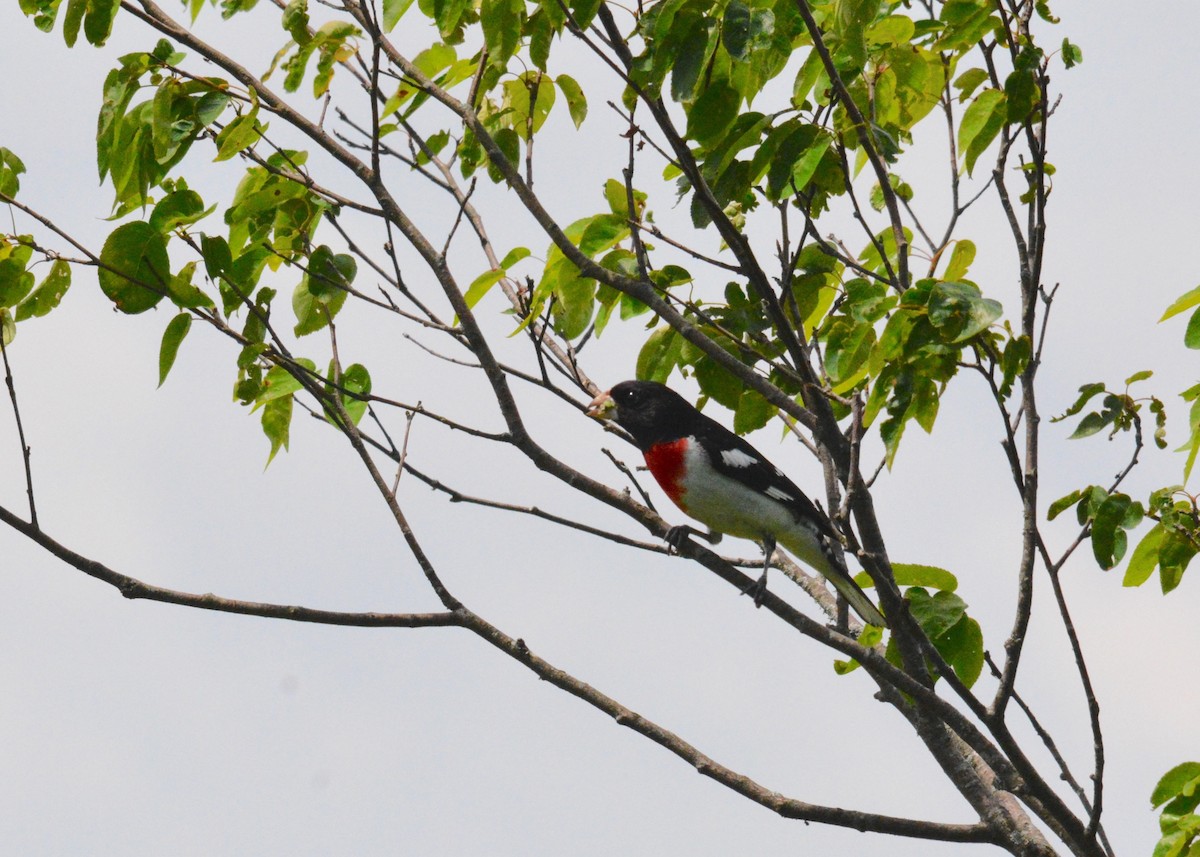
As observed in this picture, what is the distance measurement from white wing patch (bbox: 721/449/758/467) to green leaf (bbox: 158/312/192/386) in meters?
2.70

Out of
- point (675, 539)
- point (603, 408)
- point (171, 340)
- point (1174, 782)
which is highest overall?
point (603, 408)

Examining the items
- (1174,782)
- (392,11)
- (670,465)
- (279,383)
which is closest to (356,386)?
(279,383)

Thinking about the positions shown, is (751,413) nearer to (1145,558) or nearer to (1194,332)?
(1145,558)

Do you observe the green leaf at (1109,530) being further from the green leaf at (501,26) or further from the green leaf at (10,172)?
the green leaf at (10,172)

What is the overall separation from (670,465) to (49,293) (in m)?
2.68

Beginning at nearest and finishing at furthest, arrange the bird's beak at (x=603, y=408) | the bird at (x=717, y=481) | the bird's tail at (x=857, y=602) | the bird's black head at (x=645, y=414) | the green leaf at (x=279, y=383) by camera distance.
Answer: the green leaf at (x=279, y=383) < the bird's beak at (x=603, y=408) < the bird's tail at (x=857, y=602) < the bird at (x=717, y=481) < the bird's black head at (x=645, y=414)

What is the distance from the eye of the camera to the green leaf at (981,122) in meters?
3.23

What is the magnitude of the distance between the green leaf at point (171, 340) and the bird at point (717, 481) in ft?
6.72

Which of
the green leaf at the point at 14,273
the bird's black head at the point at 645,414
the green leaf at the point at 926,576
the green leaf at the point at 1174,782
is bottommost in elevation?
the green leaf at the point at 1174,782

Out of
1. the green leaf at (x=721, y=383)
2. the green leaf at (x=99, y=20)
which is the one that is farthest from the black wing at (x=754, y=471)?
the green leaf at (x=99, y=20)

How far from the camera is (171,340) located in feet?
10.9

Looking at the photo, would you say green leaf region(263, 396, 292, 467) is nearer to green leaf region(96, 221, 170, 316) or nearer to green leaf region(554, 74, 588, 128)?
green leaf region(96, 221, 170, 316)

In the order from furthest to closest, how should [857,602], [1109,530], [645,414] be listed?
1. [645,414]
2. [857,602]
3. [1109,530]

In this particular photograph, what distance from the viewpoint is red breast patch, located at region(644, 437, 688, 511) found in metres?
5.40
